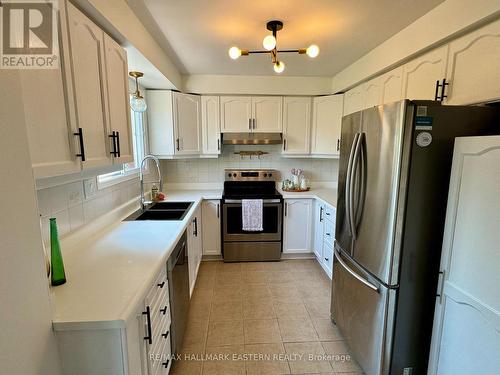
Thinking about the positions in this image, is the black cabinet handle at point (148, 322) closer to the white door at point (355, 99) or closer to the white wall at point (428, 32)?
the white wall at point (428, 32)

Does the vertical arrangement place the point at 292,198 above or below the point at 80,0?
below

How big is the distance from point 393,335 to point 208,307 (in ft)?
5.17

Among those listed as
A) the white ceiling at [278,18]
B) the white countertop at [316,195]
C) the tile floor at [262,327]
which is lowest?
the tile floor at [262,327]

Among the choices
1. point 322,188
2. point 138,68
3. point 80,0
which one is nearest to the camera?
point 80,0

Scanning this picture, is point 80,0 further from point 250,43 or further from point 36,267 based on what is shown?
point 250,43

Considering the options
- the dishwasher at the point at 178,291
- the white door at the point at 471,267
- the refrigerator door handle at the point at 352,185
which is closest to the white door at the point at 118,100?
the dishwasher at the point at 178,291

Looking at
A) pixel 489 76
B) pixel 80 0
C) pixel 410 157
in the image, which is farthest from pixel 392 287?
pixel 80 0

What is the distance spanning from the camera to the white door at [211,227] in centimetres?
320

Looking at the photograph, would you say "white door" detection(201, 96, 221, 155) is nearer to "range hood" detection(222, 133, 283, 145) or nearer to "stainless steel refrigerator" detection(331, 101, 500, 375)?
"range hood" detection(222, 133, 283, 145)

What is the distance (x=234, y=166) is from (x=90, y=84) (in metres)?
2.51

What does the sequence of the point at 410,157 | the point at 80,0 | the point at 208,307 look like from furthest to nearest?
the point at 208,307 → the point at 410,157 → the point at 80,0

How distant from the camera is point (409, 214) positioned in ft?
4.47

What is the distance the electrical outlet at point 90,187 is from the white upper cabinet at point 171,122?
1328 mm

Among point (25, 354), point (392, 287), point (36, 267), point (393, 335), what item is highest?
point (36, 267)
